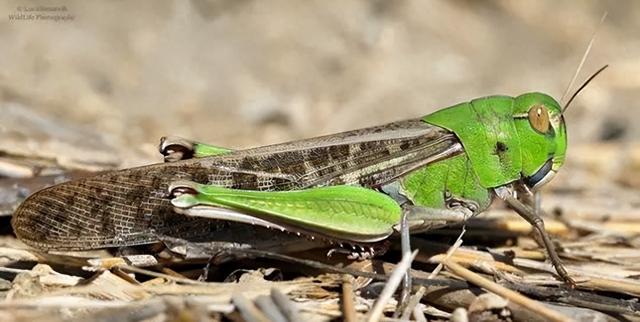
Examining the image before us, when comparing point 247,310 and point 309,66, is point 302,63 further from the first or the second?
point 247,310

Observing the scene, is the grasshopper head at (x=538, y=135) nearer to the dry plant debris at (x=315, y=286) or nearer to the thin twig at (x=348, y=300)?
the dry plant debris at (x=315, y=286)

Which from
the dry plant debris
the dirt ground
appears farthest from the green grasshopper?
the dirt ground

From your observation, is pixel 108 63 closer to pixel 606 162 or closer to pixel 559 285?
pixel 606 162

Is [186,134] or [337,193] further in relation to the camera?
[186,134]

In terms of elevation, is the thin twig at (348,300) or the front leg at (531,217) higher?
the front leg at (531,217)

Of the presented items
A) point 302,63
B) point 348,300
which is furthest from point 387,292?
point 302,63

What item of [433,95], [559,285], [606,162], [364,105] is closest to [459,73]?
[433,95]

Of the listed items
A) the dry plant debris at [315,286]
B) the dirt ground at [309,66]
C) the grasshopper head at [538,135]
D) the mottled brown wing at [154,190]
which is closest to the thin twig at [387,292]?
the dry plant debris at [315,286]
